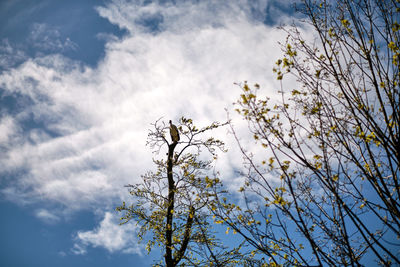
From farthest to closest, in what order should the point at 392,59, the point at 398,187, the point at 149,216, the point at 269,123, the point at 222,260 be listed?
the point at 149,216 < the point at 222,260 < the point at 269,123 < the point at 392,59 < the point at 398,187

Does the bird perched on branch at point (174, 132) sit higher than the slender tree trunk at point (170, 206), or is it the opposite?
the bird perched on branch at point (174, 132)

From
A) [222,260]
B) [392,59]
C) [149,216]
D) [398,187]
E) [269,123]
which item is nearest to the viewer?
[398,187]

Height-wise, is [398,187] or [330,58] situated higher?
[330,58]

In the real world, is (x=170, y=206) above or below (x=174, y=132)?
below

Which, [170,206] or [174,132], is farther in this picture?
A: [174,132]

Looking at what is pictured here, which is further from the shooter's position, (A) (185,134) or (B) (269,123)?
(A) (185,134)

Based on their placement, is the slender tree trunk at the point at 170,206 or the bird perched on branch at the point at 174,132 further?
the bird perched on branch at the point at 174,132

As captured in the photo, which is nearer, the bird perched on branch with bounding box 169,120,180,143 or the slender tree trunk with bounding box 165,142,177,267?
the slender tree trunk with bounding box 165,142,177,267

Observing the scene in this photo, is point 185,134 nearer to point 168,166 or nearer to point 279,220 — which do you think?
point 168,166

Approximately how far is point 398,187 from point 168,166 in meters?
7.28

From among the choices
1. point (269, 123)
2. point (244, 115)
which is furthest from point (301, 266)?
point (244, 115)

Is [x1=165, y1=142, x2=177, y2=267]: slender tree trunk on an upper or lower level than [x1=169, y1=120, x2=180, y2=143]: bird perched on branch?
lower

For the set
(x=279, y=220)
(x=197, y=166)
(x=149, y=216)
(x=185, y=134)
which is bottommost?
(x=279, y=220)

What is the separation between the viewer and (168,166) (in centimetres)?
893
